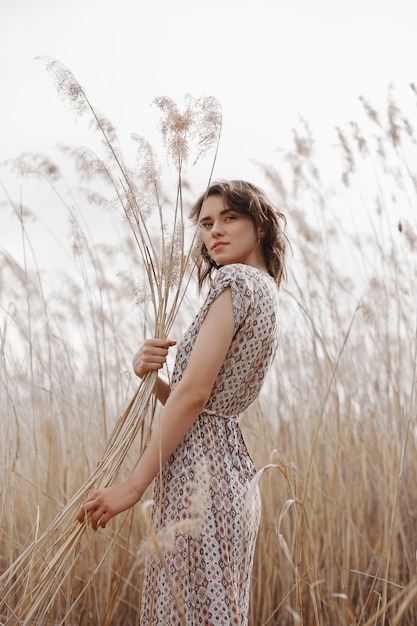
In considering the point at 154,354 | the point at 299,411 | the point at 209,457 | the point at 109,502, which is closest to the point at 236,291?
the point at 154,354

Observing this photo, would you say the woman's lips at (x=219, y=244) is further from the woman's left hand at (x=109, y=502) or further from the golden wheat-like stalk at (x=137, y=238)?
the woman's left hand at (x=109, y=502)

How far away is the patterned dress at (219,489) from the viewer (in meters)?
1.30

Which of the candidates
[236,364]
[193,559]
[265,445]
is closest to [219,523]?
[193,559]

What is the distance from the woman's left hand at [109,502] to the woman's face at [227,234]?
20.5 inches

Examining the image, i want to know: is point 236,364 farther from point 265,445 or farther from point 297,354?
point 297,354

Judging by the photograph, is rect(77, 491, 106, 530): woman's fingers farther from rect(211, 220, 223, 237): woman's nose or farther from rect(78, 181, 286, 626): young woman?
rect(211, 220, 223, 237): woman's nose

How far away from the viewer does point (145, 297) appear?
1.55 m

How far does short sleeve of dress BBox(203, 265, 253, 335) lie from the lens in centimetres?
135

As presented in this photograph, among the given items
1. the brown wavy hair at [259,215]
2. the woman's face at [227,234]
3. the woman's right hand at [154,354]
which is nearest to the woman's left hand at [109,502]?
the woman's right hand at [154,354]

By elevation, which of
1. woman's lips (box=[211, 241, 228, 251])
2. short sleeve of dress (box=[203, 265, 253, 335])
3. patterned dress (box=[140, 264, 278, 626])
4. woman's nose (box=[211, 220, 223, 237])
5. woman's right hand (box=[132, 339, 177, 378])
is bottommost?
patterned dress (box=[140, 264, 278, 626])

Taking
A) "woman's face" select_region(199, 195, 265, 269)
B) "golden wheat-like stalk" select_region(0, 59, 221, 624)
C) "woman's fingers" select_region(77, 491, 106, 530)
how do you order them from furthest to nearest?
"woman's face" select_region(199, 195, 265, 269) → "golden wheat-like stalk" select_region(0, 59, 221, 624) → "woman's fingers" select_region(77, 491, 106, 530)

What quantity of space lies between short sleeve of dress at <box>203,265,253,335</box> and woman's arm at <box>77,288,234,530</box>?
6 cm

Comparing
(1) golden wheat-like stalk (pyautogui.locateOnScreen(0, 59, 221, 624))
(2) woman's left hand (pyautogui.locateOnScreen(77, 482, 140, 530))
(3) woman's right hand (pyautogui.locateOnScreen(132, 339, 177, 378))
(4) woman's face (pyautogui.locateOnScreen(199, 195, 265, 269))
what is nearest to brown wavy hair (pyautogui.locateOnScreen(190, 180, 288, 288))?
(4) woman's face (pyautogui.locateOnScreen(199, 195, 265, 269))

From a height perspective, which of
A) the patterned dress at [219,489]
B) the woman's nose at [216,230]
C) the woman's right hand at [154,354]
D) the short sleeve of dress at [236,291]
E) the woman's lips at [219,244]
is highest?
the woman's nose at [216,230]
